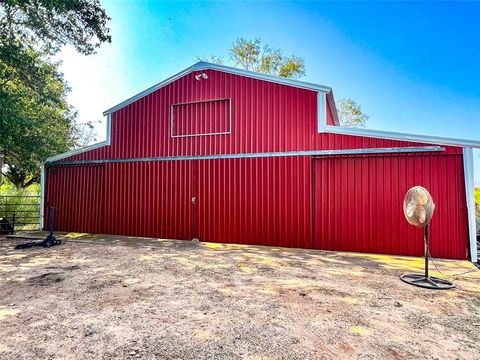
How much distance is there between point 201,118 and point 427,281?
6.53 meters

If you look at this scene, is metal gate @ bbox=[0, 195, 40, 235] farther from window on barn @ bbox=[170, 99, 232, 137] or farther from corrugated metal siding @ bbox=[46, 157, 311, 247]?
window on barn @ bbox=[170, 99, 232, 137]

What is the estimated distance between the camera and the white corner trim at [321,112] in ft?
23.1

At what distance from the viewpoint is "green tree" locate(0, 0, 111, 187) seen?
824 centimetres

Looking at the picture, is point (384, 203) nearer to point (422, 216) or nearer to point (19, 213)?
point (422, 216)

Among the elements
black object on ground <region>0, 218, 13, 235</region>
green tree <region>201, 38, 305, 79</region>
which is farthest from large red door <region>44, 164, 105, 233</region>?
green tree <region>201, 38, 305, 79</region>

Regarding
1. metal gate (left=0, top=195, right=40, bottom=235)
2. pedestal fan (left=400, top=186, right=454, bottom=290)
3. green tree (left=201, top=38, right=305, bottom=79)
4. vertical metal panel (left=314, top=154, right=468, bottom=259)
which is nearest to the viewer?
pedestal fan (left=400, top=186, right=454, bottom=290)

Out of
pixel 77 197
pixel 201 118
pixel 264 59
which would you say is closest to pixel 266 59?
pixel 264 59

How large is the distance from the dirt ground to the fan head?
986 millimetres

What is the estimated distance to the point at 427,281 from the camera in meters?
4.27

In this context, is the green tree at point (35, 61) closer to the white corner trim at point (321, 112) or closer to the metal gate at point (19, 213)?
the metal gate at point (19, 213)

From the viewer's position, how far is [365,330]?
271cm

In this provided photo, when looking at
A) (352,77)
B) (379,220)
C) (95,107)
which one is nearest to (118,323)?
(379,220)

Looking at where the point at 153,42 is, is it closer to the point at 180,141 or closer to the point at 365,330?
the point at 180,141

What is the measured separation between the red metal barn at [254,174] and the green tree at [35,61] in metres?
1.32
